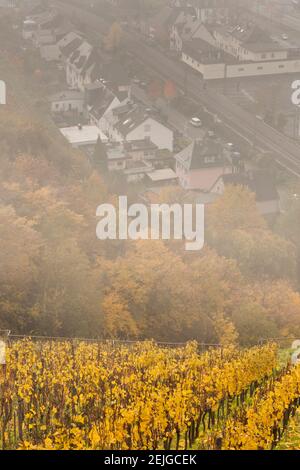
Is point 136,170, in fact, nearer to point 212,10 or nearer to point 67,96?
point 67,96

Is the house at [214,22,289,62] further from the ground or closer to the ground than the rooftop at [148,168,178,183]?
further from the ground

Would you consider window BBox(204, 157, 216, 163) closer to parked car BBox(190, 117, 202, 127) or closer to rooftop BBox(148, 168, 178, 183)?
rooftop BBox(148, 168, 178, 183)

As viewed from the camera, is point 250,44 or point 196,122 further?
point 250,44

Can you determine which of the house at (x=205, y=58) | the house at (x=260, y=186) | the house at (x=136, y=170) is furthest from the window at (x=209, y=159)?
the house at (x=205, y=58)

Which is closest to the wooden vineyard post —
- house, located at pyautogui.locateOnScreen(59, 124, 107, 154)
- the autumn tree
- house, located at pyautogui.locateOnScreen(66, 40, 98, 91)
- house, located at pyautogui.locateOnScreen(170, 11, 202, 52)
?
house, located at pyautogui.locateOnScreen(59, 124, 107, 154)

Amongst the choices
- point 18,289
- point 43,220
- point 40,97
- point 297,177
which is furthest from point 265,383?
point 40,97

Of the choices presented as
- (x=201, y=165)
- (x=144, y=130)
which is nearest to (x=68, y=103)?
(x=144, y=130)
